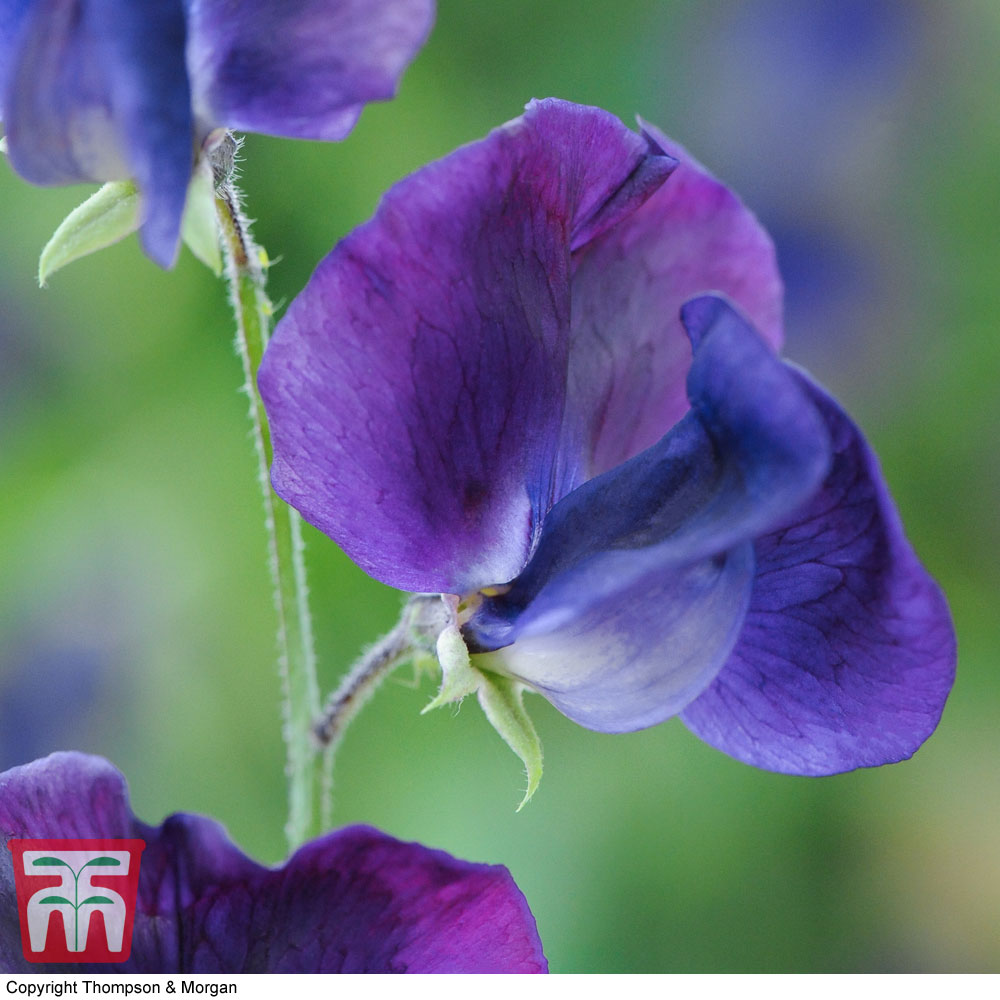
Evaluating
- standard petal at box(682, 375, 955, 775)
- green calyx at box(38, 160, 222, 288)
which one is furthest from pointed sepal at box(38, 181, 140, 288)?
standard petal at box(682, 375, 955, 775)

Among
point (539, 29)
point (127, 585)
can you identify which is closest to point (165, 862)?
point (127, 585)

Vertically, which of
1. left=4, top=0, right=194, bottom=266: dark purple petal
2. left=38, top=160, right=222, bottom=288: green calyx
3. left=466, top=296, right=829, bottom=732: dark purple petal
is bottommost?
left=466, top=296, right=829, bottom=732: dark purple petal

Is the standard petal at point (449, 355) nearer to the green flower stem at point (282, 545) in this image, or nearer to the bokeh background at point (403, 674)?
the green flower stem at point (282, 545)

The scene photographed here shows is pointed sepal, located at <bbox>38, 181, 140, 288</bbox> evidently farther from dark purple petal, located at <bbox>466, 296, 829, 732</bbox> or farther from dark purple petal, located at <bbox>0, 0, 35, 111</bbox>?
dark purple petal, located at <bbox>466, 296, 829, 732</bbox>

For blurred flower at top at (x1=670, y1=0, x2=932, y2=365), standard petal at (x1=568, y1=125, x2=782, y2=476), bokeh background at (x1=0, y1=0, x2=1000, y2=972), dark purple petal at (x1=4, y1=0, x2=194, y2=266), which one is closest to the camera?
dark purple petal at (x1=4, y1=0, x2=194, y2=266)

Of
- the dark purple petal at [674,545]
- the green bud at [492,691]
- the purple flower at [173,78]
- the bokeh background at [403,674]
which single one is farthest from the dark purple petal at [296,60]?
the bokeh background at [403,674]

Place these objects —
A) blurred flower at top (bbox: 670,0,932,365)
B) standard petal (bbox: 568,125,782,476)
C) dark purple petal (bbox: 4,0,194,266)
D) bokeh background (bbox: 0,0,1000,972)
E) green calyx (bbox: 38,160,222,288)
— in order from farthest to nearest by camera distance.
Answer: blurred flower at top (bbox: 670,0,932,365)
bokeh background (bbox: 0,0,1000,972)
standard petal (bbox: 568,125,782,476)
green calyx (bbox: 38,160,222,288)
dark purple petal (bbox: 4,0,194,266)

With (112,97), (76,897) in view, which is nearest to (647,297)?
(112,97)
